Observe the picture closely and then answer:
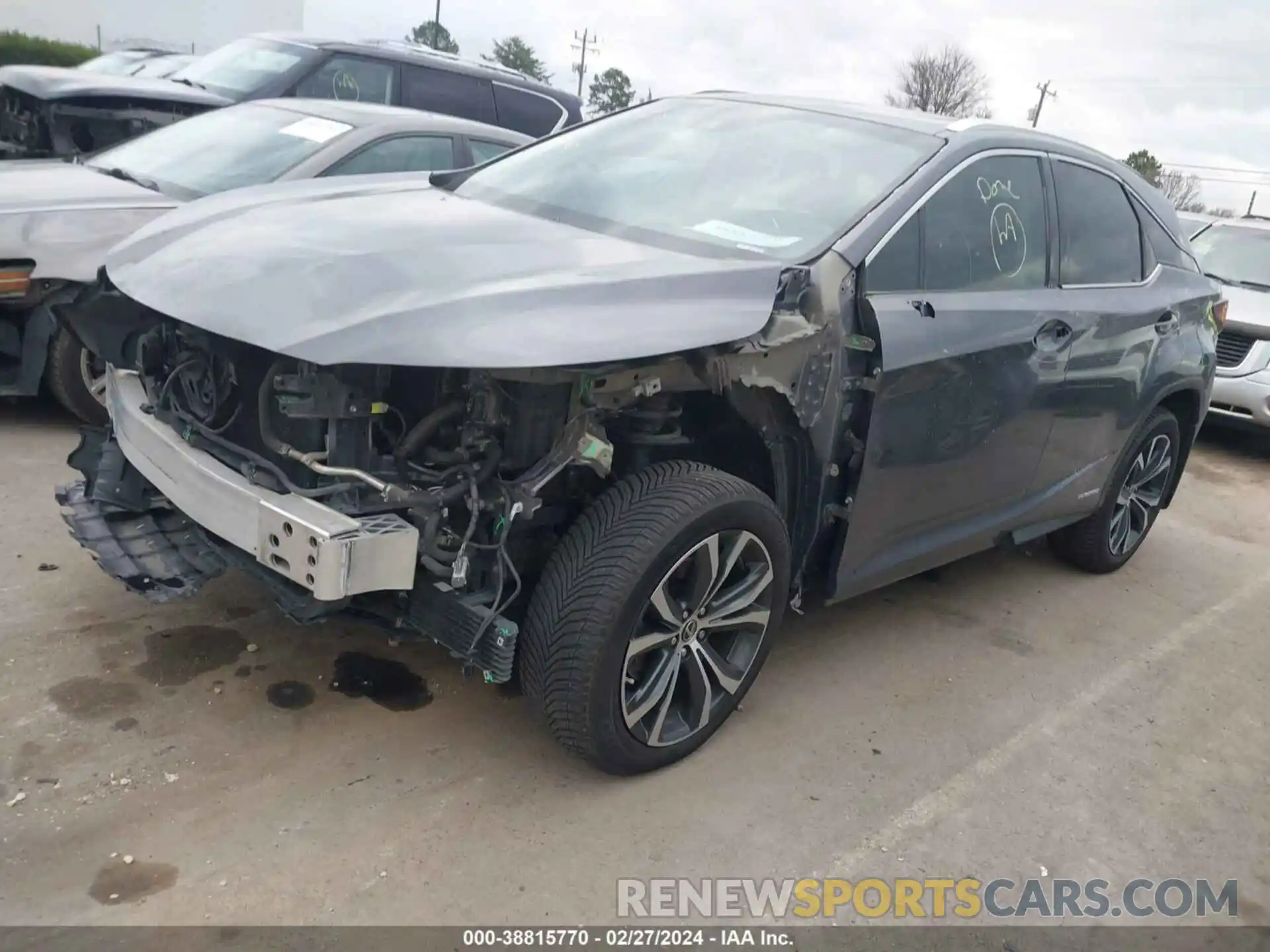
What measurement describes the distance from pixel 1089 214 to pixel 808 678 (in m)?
2.15

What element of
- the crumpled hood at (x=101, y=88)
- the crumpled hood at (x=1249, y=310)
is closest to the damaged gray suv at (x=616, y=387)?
the crumpled hood at (x=101, y=88)

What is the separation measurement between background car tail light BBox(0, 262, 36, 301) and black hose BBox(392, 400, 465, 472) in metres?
2.84

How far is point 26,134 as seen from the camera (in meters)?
7.41

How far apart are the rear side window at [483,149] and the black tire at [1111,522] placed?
3614 mm

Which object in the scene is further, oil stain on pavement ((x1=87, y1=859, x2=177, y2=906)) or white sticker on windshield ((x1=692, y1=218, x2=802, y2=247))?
white sticker on windshield ((x1=692, y1=218, x2=802, y2=247))

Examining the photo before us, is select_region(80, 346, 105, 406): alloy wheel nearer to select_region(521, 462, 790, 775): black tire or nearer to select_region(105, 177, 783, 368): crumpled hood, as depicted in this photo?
select_region(105, 177, 783, 368): crumpled hood

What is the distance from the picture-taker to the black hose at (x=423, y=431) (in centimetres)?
266

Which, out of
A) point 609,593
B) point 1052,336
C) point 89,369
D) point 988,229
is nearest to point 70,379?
point 89,369

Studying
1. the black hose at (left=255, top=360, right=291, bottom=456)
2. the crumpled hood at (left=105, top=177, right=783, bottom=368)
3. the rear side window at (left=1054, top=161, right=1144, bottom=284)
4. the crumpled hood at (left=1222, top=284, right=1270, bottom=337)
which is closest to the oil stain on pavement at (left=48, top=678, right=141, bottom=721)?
the black hose at (left=255, top=360, right=291, bottom=456)

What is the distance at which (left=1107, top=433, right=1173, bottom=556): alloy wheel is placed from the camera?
4.95m

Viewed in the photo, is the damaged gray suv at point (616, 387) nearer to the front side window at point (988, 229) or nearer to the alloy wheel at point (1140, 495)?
the front side window at point (988, 229)

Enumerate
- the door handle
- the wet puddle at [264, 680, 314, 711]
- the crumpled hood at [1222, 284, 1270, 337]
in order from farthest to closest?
1. the crumpled hood at [1222, 284, 1270, 337]
2. the door handle
3. the wet puddle at [264, 680, 314, 711]
